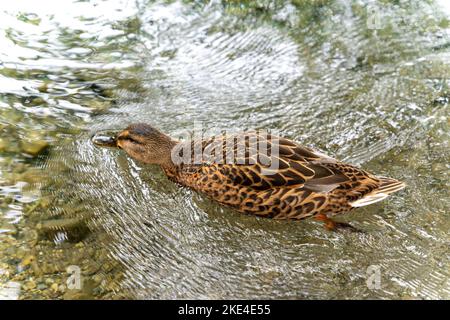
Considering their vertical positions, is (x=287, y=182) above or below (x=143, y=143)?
below

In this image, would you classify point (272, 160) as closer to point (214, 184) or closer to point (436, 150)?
point (214, 184)

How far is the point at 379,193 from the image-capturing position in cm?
570

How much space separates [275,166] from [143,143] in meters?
1.74

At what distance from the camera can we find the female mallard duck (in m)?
5.68

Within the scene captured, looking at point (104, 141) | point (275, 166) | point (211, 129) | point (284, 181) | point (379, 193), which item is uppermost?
point (211, 129)

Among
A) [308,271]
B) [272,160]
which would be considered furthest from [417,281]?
[272,160]

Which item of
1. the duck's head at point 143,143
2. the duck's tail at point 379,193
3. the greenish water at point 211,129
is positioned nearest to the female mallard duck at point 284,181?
the duck's tail at point 379,193

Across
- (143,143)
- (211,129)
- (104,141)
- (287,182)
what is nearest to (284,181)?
(287,182)

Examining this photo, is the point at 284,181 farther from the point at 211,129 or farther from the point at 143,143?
the point at 143,143

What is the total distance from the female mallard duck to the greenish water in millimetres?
231

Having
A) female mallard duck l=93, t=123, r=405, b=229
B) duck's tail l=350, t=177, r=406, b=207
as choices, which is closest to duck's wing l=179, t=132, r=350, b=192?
female mallard duck l=93, t=123, r=405, b=229

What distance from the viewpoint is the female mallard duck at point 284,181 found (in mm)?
5676

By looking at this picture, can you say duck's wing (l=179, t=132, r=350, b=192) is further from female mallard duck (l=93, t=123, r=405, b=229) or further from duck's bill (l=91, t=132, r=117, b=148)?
duck's bill (l=91, t=132, r=117, b=148)

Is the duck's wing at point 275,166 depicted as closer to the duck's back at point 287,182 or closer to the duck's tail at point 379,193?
the duck's back at point 287,182
